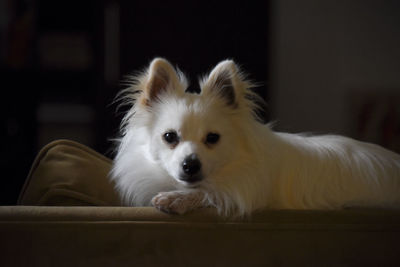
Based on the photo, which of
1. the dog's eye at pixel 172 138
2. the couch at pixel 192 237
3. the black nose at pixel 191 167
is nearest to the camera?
the couch at pixel 192 237

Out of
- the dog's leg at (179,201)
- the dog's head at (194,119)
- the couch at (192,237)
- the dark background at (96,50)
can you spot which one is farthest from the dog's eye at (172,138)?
the dark background at (96,50)

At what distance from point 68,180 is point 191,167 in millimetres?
507

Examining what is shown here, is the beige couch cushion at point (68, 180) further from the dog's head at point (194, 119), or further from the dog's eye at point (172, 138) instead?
the dog's eye at point (172, 138)

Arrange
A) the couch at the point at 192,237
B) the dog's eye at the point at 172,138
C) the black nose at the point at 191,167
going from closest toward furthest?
1. the couch at the point at 192,237
2. the black nose at the point at 191,167
3. the dog's eye at the point at 172,138

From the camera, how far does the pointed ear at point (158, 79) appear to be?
1755mm

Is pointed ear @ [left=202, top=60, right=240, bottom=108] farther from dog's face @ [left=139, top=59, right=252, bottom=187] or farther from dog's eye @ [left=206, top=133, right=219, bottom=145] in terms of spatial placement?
dog's eye @ [left=206, top=133, right=219, bottom=145]

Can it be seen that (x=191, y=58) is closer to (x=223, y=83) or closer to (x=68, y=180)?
(x=223, y=83)

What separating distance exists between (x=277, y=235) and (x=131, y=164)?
74 cm

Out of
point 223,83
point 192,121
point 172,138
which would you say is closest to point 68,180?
point 172,138

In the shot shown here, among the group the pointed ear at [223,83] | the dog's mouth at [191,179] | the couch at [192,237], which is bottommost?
the couch at [192,237]

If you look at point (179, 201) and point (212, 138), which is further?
point (212, 138)

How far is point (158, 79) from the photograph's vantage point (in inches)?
71.1

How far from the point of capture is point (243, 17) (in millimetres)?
3824

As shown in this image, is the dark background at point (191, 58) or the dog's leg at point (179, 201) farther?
the dark background at point (191, 58)
